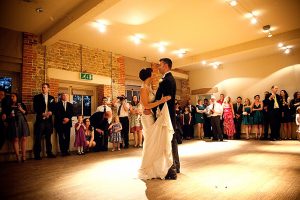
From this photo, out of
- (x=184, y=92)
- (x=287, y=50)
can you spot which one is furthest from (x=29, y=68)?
(x=287, y=50)

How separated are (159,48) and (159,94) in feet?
17.9

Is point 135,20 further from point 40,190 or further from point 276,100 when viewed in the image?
point 276,100

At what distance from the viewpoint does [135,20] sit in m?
5.98

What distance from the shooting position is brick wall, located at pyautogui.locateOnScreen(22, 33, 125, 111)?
6.46 m

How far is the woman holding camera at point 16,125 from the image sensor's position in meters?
5.27

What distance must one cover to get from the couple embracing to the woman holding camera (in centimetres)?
348

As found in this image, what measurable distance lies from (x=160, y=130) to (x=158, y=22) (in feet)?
A: 12.6

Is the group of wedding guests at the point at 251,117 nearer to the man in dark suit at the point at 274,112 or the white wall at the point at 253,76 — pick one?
the man in dark suit at the point at 274,112

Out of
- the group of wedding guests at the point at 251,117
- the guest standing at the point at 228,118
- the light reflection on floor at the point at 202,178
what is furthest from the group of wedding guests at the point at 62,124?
the guest standing at the point at 228,118

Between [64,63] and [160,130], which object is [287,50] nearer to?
[160,130]

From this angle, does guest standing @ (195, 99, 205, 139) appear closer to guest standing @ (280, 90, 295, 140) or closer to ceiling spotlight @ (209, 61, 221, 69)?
ceiling spotlight @ (209, 61, 221, 69)

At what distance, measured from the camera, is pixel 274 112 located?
8.41m

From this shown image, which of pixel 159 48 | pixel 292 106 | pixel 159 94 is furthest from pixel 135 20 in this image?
pixel 292 106

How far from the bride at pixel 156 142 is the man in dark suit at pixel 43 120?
351 centimetres
